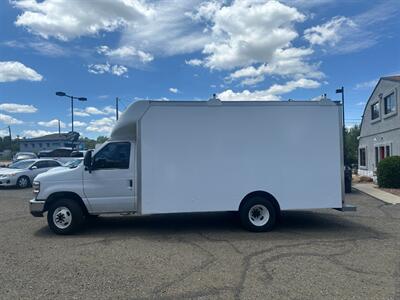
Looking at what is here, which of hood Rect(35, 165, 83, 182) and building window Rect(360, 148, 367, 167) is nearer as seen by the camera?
hood Rect(35, 165, 83, 182)

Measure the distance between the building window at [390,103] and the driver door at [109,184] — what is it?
17.7m

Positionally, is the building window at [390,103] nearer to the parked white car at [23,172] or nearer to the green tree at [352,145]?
the green tree at [352,145]

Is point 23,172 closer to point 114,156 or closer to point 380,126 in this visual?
point 114,156

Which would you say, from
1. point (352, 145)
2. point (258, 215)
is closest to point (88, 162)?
point (258, 215)

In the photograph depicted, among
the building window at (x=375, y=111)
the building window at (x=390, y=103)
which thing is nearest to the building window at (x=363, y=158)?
the building window at (x=375, y=111)

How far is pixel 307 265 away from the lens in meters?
5.66

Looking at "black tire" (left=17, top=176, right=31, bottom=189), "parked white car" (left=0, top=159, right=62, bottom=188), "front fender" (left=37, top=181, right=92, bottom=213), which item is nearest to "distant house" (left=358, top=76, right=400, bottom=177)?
"front fender" (left=37, top=181, right=92, bottom=213)

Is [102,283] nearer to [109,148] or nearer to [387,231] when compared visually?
[109,148]

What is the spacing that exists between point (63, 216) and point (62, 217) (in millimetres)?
31

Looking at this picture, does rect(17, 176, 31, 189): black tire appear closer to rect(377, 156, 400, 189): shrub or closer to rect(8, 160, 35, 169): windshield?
rect(8, 160, 35, 169): windshield

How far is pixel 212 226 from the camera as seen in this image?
8586mm

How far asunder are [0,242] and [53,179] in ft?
5.32

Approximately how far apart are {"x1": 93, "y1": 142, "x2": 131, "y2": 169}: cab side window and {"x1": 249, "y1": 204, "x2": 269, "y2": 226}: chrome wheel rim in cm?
297

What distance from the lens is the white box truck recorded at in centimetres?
770
